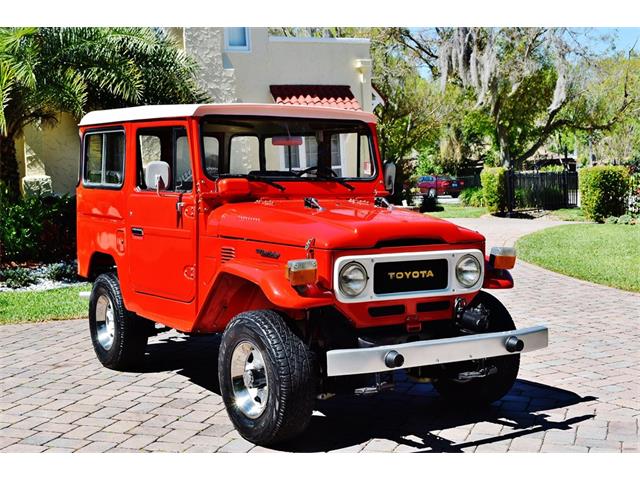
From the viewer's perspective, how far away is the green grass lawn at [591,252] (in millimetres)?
12508

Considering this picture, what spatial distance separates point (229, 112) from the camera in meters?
6.05

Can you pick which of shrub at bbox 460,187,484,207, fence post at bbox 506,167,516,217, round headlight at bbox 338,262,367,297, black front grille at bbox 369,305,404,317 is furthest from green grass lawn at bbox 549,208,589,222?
round headlight at bbox 338,262,367,297

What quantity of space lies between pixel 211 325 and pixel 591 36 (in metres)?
29.1

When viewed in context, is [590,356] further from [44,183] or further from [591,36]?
[591,36]

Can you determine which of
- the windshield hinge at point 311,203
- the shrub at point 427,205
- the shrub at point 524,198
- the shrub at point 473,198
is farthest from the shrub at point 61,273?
the shrub at point 473,198

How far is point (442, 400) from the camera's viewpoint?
616 centimetres

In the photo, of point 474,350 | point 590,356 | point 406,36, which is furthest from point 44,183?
point 406,36

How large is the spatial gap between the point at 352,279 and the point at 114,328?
9.53ft

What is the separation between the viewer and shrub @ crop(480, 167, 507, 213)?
24.6 metres

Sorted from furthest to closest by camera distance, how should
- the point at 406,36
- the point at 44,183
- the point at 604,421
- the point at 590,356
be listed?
the point at 406,36 < the point at 44,183 < the point at 590,356 < the point at 604,421

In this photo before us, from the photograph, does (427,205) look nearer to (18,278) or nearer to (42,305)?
(18,278)

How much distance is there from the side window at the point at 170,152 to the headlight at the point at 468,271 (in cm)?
206

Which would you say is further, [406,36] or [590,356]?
[406,36]

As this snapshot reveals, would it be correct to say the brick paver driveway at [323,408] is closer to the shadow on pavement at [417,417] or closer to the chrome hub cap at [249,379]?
the shadow on pavement at [417,417]
